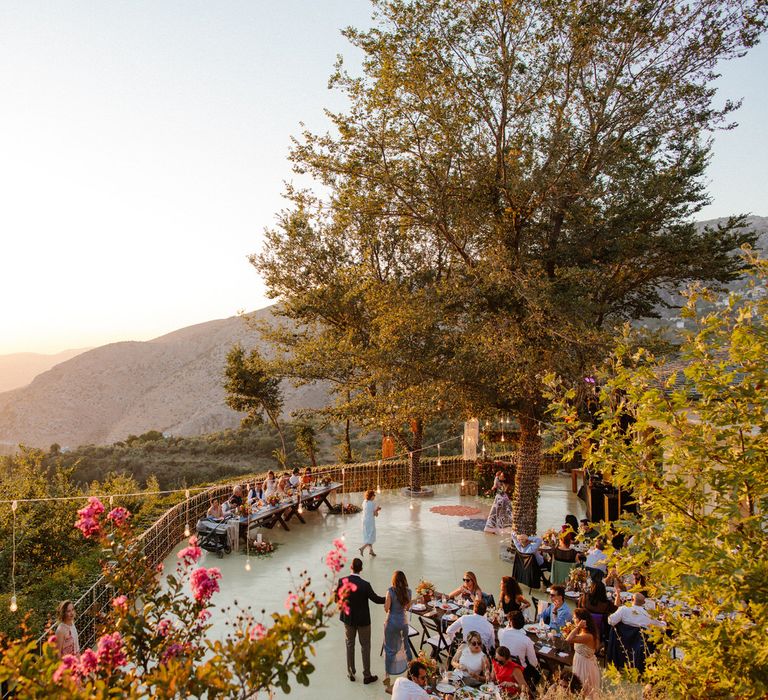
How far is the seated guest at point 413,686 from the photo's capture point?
19.4ft

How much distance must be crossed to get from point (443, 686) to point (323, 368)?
54.3 ft

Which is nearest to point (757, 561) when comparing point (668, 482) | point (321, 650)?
point (668, 482)

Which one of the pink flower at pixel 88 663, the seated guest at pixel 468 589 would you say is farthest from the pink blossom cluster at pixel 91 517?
the seated guest at pixel 468 589

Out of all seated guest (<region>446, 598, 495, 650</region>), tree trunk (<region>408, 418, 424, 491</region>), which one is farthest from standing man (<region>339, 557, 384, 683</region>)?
tree trunk (<region>408, 418, 424, 491</region>)

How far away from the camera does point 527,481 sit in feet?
49.2

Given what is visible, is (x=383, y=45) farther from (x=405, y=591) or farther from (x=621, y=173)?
(x=405, y=591)

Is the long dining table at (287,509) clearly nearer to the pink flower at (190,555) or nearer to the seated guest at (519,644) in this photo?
the seated guest at (519,644)

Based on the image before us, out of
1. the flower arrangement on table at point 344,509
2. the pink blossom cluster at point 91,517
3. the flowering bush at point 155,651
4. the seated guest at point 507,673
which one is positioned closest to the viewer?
the flowering bush at point 155,651

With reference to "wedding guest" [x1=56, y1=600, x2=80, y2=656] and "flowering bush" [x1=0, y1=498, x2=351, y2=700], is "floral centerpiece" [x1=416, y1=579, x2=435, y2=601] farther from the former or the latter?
"flowering bush" [x1=0, y1=498, x2=351, y2=700]

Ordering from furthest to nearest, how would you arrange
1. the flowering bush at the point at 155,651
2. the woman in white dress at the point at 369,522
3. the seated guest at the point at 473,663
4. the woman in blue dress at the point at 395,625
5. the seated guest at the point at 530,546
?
1. the woman in white dress at the point at 369,522
2. the seated guest at the point at 530,546
3. the woman in blue dress at the point at 395,625
4. the seated guest at the point at 473,663
5. the flowering bush at the point at 155,651

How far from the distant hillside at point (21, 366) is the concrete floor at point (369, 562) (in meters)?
117

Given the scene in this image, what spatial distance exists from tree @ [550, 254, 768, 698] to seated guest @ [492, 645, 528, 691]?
2759 millimetres

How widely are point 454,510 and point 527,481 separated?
4350 mm

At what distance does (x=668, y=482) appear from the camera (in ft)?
12.6
